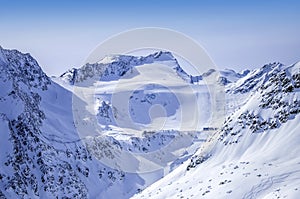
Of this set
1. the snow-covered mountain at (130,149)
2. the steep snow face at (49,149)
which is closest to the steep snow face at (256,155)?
the snow-covered mountain at (130,149)

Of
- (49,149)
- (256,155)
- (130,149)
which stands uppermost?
(256,155)

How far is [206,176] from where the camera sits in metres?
50.9

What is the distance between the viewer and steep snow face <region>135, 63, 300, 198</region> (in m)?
39.4

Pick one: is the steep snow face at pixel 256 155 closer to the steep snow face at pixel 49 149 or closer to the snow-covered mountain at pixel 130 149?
the snow-covered mountain at pixel 130 149

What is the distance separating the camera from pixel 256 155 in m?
50.5

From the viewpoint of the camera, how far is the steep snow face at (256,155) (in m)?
39.4

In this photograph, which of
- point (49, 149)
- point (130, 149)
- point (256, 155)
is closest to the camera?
point (256, 155)

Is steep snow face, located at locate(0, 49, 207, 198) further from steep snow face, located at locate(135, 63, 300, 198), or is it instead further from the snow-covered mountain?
steep snow face, located at locate(135, 63, 300, 198)

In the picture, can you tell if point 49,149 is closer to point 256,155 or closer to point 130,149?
point 130,149

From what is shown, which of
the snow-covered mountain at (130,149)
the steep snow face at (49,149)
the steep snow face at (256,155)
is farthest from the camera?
the steep snow face at (49,149)

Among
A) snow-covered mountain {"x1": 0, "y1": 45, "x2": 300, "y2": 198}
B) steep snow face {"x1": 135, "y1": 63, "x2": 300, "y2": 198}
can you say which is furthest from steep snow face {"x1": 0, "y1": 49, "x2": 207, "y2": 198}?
steep snow face {"x1": 135, "y1": 63, "x2": 300, "y2": 198}

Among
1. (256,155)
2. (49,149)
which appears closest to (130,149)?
(49,149)

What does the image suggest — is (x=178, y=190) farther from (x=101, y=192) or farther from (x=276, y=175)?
(x=101, y=192)

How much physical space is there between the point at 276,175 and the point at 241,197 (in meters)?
4.99
